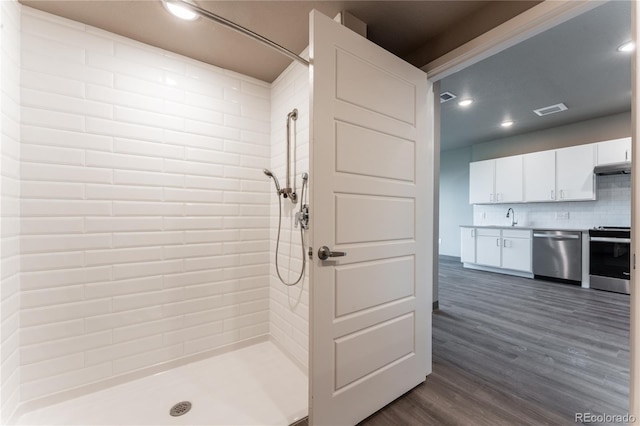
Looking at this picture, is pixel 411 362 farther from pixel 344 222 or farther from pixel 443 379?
pixel 344 222

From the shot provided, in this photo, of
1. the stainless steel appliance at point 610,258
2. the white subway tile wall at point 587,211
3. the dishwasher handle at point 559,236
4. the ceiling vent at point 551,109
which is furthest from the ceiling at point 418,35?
the dishwasher handle at point 559,236

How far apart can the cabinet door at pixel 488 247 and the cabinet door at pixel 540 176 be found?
0.90m

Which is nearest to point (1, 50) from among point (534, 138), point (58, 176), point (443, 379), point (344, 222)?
point (58, 176)

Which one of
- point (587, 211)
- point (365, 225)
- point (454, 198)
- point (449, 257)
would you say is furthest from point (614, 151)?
point (365, 225)

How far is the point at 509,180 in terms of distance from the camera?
16.7ft

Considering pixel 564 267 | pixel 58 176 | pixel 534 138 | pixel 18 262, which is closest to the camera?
pixel 18 262

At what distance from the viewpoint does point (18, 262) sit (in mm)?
1558

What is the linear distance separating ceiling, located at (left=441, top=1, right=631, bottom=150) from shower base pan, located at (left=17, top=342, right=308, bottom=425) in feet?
11.7

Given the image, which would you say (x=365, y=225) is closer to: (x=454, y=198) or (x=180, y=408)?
(x=180, y=408)

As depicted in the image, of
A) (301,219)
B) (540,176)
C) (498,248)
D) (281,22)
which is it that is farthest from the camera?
(498,248)

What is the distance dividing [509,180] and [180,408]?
610 cm

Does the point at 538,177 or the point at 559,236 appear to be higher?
the point at 538,177

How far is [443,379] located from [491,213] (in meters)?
4.88

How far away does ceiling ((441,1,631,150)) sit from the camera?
2197 millimetres
